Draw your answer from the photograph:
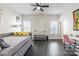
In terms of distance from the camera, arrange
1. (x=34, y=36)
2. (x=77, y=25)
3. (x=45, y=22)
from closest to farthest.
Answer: (x=77, y=25) → (x=34, y=36) → (x=45, y=22)

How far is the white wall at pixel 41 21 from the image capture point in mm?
9852

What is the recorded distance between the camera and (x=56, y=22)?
32.6ft

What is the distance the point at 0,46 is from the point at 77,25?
3.23 meters

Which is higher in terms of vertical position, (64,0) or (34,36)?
(64,0)

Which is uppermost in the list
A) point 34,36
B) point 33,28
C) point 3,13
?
point 3,13

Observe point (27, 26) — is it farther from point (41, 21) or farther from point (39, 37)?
point (39, 37)

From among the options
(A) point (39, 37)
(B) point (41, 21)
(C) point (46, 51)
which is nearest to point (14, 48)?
(C) point (46, 51)

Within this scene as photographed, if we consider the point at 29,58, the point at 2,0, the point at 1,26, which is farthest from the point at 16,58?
the point at 1,26

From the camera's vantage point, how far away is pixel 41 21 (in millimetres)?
9867

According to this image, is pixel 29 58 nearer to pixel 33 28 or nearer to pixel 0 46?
pixel 0 46

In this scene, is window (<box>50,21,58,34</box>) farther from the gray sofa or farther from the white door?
the gray sofa

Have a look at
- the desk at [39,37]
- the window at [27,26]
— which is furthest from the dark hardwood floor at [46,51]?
the window at [27,26]

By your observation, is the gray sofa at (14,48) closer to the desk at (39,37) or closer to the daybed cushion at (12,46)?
the daybed cushion at (12,46)

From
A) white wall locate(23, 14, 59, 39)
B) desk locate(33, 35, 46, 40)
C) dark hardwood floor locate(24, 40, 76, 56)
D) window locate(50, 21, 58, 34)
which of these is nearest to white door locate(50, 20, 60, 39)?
window locate(50, 21, 58, 34)
